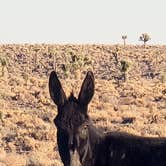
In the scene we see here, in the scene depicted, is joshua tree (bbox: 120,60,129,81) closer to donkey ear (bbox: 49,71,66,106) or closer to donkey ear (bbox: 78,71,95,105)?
donkey ear (bbox: 49,71,66,106)

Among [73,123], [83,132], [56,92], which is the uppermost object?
[56,92]

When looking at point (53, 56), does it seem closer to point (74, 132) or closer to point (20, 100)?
point (20, 100)

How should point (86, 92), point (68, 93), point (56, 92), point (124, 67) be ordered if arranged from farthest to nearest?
point (124, 67)
point (68, 93)
point (56, 92)
point (86, 92)

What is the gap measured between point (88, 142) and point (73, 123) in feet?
1.16

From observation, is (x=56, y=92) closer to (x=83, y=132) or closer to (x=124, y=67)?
(x=83, y=132)

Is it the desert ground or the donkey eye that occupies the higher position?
Answer: the donkey eye

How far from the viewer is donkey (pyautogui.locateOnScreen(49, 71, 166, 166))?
670 cm

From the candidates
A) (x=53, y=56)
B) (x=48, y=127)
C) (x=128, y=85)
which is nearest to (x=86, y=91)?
(x=48, y=127)

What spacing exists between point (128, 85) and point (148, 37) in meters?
32.9

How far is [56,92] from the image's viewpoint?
22.9ft

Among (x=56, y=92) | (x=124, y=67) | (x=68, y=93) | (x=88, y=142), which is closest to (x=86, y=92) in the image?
(x=56, y=92)

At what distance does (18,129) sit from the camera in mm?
30188

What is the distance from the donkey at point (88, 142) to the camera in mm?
6703

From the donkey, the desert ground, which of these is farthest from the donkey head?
the desert ground
